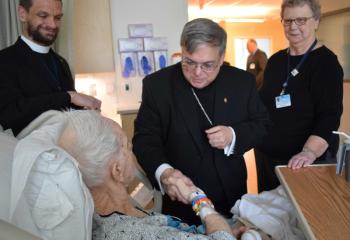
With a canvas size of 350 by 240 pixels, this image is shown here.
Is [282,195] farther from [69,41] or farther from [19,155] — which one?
[69,41]

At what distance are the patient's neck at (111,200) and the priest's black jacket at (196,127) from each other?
0.87 ft

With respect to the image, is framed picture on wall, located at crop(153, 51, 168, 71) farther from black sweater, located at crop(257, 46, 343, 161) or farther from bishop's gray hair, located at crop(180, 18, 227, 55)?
bishop's gray hair, located at crop(180, 18, 227, 55)

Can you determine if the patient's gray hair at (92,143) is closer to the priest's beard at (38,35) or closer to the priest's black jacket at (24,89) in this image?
the priest's black jacket at (24,89)

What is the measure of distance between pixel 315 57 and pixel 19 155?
66.5 inches

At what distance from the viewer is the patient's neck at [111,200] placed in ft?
4.18

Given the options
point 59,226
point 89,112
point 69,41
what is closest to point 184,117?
point 89,112

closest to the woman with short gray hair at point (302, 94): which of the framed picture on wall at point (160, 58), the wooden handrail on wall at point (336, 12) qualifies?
the framed picture on wall at point (160, 58)

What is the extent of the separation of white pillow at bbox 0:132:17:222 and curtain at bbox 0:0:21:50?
77.6 inches

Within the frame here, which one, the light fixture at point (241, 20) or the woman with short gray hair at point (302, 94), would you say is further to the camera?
the light fixture at point (241, 20)

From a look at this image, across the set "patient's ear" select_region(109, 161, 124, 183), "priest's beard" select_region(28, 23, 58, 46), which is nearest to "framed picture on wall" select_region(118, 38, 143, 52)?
"priest's beard" select_region(28, 23, 58, 46)

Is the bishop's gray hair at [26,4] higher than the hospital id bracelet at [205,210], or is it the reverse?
the bishop's gray hair at [26,4]

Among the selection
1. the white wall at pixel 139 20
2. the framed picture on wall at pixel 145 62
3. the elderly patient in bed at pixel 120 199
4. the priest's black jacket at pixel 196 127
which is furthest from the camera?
the framed picture on wall at pixel 145 62

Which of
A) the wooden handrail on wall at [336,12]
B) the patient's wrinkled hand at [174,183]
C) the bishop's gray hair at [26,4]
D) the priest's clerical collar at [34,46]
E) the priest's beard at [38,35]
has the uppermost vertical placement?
the wooden handrail on wall at [336,12]

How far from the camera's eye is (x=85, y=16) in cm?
345
